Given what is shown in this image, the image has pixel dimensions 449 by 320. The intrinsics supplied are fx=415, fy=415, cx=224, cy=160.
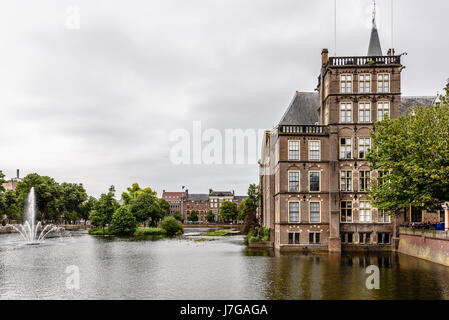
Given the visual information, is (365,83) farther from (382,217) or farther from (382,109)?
(382,217)

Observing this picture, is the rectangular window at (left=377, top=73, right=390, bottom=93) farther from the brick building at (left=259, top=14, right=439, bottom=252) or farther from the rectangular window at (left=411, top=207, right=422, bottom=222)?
the rectangular window at (left=411, top=207, right=422, bottom=222)

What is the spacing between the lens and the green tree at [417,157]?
113ft

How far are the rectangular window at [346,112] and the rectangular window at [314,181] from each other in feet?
22.9

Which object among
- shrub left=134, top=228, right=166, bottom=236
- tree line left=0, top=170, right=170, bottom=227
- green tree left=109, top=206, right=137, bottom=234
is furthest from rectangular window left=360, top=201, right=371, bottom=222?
tree line left=0, top=170, right=170, bottom=227

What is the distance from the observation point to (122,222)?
89.5 metres

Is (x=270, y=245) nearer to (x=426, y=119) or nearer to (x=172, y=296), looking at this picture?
(x=426, y=119)

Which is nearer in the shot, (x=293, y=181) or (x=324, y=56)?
(x=293, y=181)

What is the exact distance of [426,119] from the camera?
1410 inches

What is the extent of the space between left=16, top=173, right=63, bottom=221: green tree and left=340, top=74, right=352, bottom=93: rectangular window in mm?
84055

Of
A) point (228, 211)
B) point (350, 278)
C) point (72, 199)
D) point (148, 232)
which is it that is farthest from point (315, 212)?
point (228, 211)

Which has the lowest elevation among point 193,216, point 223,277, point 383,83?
point 193,216

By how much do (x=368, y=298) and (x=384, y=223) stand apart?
1118 inches

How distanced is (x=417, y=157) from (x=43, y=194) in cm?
9627
